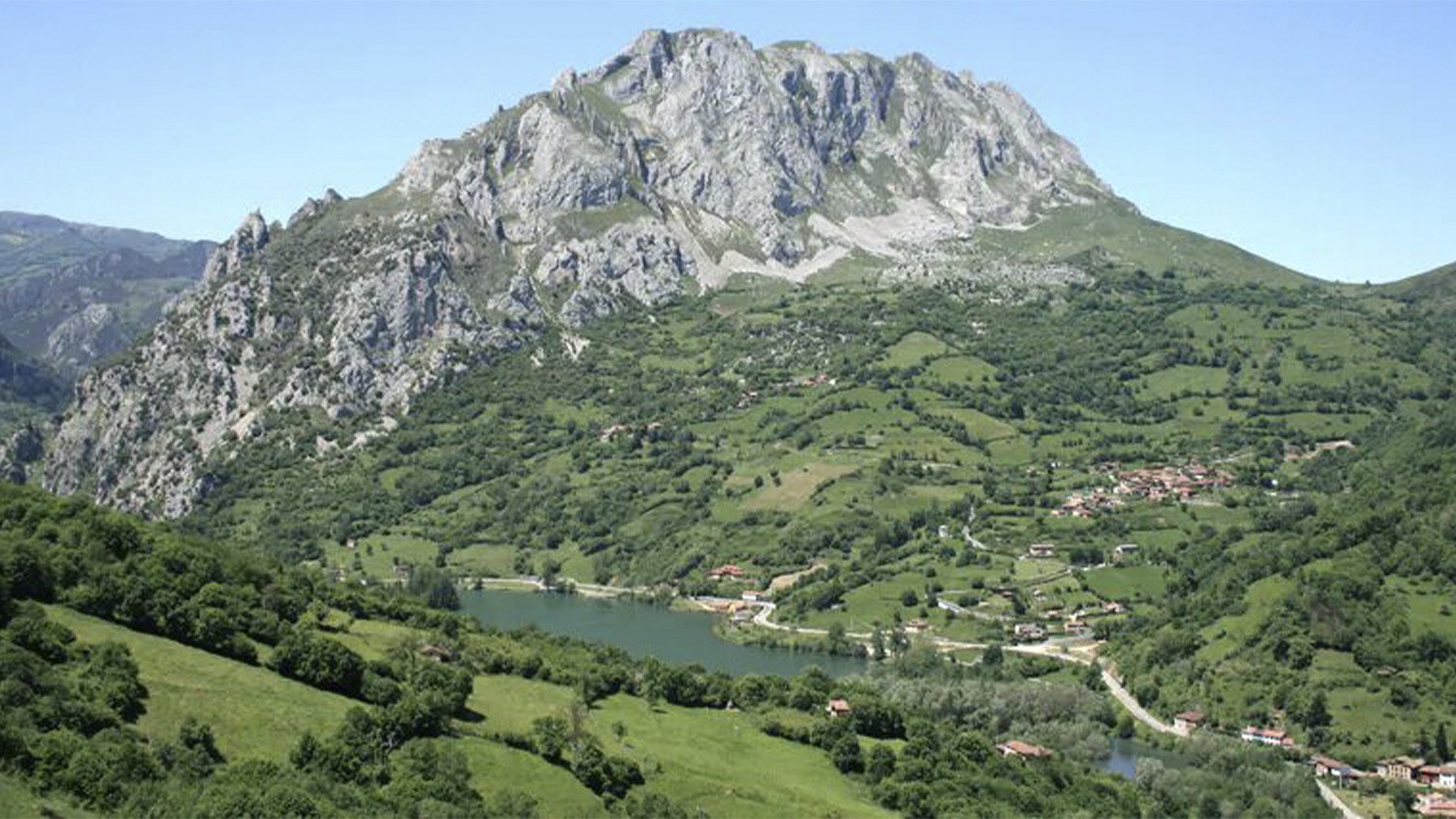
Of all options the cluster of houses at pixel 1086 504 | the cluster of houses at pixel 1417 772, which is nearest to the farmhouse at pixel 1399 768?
the cluster of houses at pixel 1417 772

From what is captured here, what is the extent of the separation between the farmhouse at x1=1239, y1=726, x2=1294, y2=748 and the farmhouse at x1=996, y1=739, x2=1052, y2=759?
22.8 m

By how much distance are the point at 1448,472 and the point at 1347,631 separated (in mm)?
38275

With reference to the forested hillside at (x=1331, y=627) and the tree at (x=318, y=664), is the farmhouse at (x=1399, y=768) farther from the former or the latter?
the tree at (x=318, y=664)

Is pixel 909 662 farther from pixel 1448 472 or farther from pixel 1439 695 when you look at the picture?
pixel 1448 472

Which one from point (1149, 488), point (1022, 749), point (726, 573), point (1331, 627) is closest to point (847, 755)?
point (1022, 749)

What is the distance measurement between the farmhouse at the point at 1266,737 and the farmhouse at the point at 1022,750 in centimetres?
2282

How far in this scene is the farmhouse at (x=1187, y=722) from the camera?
104 m

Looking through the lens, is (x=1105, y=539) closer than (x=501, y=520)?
Yes

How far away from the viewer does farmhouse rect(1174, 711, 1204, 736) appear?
341 ft

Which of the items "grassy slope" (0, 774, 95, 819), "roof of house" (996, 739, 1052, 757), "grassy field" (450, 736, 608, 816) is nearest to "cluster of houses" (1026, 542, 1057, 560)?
"roof of house" (996, 739, 1052, 757)

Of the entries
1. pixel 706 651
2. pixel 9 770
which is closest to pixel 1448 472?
pixel 706 651

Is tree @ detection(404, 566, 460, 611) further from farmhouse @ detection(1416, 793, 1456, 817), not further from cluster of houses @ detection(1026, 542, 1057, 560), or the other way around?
farmhouse @ detection(1416, 793, 1456, 817)

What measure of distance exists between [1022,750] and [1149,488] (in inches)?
4152

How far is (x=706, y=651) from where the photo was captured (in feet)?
427
